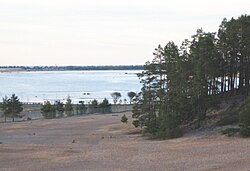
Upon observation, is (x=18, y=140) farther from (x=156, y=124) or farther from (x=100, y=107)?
(x=100, y=107)

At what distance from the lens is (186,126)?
4144 cm

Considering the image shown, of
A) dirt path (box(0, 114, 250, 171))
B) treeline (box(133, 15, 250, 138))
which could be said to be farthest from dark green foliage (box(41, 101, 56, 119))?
treeline (box(133, 15, 250, 138))

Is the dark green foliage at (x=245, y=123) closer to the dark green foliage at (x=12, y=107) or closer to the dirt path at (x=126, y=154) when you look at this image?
the dirt path at (x=126, y=154)

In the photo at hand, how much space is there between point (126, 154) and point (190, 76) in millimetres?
12901

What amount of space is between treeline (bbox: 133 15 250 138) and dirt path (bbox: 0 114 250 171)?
2.23m

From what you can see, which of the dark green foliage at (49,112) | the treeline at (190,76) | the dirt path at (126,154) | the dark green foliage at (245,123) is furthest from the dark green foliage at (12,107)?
the dark green foliage at (245,123)

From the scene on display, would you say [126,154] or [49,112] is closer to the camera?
[126,154]

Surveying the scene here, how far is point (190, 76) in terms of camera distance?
40406 mm

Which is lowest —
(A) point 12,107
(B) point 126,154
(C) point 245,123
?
(B) point 126,154

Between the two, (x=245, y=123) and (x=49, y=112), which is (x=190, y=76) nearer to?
(x=245, y=123)

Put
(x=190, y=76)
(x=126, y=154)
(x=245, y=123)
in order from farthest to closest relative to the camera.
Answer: (x=190, y=76) → (x=245, y=123) → (x=126, y=154)

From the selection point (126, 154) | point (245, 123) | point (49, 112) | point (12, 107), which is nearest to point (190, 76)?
point (245, 123)

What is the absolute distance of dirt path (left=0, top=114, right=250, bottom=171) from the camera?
24.1m

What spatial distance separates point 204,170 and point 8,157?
44.7 feet
